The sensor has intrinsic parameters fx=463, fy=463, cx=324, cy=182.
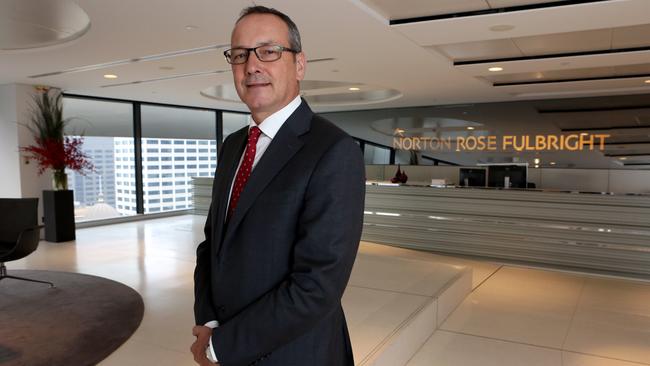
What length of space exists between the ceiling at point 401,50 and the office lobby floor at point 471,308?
2461 millimetres

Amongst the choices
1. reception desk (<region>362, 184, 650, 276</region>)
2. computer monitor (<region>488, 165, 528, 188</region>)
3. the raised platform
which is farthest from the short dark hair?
computer monitor (<region>488, 165, 528, 188</region>)

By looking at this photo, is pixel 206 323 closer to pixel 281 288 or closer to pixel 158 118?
pixel 281 288

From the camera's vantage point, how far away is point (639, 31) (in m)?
5.06

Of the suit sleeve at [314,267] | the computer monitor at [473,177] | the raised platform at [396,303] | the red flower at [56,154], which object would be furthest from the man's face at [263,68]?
the red flower at [56,154]

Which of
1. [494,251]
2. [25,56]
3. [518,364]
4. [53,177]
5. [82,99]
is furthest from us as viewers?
[82,99]

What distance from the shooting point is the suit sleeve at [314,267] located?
106cm

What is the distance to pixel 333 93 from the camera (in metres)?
11.2

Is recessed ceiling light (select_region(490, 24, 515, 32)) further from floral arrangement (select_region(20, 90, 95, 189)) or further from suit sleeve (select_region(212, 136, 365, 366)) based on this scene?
floral arrangement (select_region(20, 90, 95, 189))

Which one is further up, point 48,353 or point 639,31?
point 639,31

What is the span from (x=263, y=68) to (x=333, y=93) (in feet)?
33.8

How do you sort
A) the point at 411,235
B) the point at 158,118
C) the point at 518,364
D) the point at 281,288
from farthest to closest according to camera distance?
the point at 158,118, the point at 411,235, the point at 518,364, the point at 281,288

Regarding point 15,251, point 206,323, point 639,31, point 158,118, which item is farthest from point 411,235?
point 158,118

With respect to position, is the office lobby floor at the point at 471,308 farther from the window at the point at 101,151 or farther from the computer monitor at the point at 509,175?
the window at the point at 101,151

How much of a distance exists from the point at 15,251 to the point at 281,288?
15.6 ft
